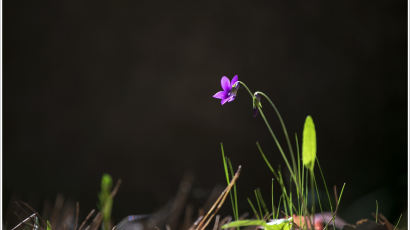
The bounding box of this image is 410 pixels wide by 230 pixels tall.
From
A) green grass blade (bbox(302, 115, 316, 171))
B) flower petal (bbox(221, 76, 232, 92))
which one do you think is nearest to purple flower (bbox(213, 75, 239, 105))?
flower petal (bbox(221, 76, 232, 92))

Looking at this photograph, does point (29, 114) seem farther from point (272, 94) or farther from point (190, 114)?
point (272, 94)

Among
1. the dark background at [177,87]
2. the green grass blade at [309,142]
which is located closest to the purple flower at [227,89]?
the green grass blade at [309,142]

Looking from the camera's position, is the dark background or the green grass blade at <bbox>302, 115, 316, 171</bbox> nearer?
the green grass blade at <bbox>302, 115, 316, 171</bbox>

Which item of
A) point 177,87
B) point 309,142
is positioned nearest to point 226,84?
point 309,142

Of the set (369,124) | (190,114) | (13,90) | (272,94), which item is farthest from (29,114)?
(369,124)

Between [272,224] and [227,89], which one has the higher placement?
[227,89]

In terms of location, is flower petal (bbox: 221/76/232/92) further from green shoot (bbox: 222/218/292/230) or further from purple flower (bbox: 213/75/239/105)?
green shoot (bbox: 222/218/292/230)

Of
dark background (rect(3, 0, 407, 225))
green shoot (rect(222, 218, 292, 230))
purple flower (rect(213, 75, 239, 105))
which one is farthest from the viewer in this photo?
dark background (rect(3, 0, 407, 225))

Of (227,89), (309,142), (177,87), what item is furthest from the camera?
(177,87)

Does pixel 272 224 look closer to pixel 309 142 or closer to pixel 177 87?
pixel 309 142
